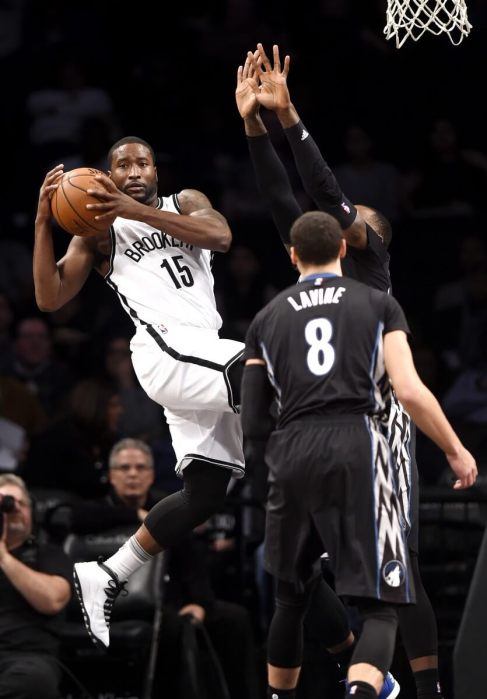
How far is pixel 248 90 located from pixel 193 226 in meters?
0.70

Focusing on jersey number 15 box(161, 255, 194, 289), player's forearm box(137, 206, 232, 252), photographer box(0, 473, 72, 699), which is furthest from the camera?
photographer box(0, 473, 72, 699)

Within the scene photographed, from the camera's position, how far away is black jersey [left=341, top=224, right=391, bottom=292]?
642 centimetres

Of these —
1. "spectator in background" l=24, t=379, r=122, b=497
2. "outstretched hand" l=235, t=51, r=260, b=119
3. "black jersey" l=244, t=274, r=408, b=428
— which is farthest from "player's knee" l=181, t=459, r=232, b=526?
"spectator in background" l=24, t=379, r=122, b=497

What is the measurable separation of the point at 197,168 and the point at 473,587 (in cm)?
661

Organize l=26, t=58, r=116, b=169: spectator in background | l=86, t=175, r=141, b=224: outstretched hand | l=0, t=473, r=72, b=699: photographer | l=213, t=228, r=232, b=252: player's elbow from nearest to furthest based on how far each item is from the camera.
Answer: l=86, t=175, r=141, b=224: outstretched hand, l=213, t=228, r=232, b=252: player's elbow, l=0, t=473, r=72, b=699: photographer, l=26, t=58, r=116, b=169: spectator in background

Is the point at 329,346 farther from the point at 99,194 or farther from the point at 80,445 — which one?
the point at 80,445

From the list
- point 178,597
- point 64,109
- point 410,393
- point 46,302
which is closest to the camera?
point 410,393

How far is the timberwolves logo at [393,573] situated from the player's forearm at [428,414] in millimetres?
494

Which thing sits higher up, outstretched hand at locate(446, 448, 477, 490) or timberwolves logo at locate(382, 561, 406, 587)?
outstretched hand at locate(446, 448, 477, 490)

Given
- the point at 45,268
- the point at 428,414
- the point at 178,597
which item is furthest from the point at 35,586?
the point at 428,414

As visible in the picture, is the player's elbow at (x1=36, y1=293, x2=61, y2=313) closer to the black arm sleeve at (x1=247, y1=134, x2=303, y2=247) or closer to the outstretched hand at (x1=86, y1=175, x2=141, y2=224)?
the outstretched hand at (x1=86, y1=175, x2=141, y2=224)

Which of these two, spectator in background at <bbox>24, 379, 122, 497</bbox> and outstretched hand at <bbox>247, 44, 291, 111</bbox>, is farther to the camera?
spectator in background at <bbox>24, 379, 122, 497</bbox>

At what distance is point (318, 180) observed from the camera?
20.4 feet

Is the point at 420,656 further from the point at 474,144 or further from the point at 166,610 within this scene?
the point at 474,144
